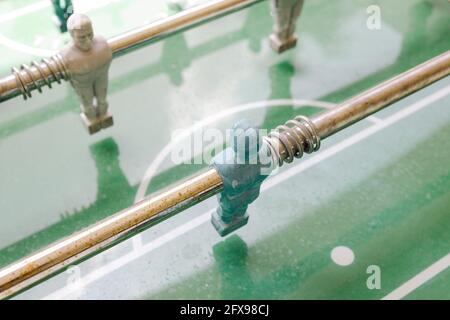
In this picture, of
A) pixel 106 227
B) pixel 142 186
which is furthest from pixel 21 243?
pixel 106 227

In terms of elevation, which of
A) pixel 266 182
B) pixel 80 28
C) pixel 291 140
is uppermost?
pixel 80 28

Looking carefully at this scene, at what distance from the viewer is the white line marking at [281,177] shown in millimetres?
3100

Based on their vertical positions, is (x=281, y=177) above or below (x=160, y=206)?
Result: below

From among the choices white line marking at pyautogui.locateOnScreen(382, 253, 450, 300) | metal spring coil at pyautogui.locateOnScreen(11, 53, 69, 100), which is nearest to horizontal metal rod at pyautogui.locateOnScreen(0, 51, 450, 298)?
white line marking at pyautogui.locateOnScreen(382, 253, 450, 300)

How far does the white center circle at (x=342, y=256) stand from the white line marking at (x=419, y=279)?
0.31m

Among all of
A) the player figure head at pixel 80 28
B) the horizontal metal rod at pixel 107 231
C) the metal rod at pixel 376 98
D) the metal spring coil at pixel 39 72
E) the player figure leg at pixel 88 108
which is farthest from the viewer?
the player figure leg at pixel 88 108

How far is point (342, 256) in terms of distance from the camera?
3213 mm

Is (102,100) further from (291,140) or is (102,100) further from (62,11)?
(291,140)

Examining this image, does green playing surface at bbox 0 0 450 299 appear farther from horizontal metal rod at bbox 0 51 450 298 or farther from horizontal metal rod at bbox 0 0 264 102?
horizontal metal rod at bbox 0 51 450 298

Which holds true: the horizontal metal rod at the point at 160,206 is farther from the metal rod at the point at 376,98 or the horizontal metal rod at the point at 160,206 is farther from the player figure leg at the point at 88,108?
the player figure leg at the point at 88,108

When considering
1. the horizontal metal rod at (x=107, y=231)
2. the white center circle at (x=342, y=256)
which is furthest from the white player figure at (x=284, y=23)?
the horizontal metal rod at (x=107, y=231)

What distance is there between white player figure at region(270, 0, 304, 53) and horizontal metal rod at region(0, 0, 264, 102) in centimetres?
26

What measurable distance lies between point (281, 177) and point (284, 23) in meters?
1.38

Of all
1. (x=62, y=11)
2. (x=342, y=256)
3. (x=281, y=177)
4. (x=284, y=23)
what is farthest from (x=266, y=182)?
(x=62, y=11)
